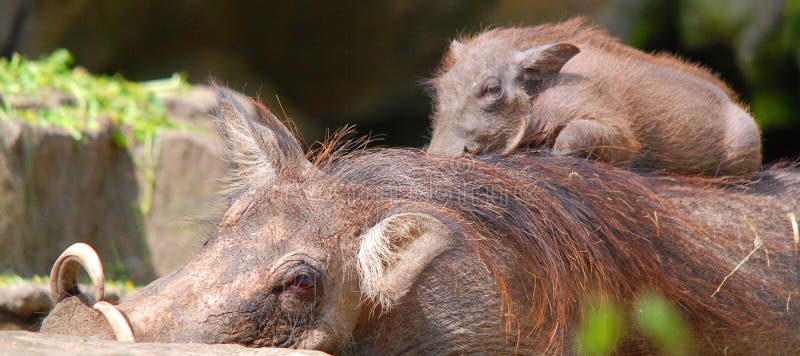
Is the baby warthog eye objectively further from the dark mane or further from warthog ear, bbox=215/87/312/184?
warthog ear, bbox=215/87/312/184

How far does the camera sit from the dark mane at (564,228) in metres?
2.66

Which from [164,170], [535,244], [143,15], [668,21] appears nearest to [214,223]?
[535,244]

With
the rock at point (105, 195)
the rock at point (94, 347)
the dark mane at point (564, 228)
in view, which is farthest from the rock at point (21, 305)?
the rock at point (94, 347)

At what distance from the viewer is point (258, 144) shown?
2771mm

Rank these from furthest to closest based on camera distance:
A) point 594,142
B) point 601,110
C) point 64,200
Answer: point 64,200 → point 601,110 → point 594,142

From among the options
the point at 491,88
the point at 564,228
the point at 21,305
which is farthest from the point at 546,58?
the point at 21,305

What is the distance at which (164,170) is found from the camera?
18.5ft

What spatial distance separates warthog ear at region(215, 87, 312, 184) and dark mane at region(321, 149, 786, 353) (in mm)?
115

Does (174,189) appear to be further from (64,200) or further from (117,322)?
(117,322)

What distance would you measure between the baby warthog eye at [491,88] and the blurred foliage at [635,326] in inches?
40.1

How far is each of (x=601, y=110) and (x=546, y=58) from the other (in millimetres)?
302

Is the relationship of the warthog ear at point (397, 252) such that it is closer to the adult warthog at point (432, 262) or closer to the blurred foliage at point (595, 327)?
the adult warthog at point (432, 262)

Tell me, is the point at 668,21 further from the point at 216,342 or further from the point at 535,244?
the point at 216,342

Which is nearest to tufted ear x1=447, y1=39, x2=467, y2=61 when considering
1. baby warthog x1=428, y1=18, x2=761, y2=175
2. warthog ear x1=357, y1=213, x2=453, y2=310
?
baby warthog x1=428, y1=18, x2=761, y2=175
